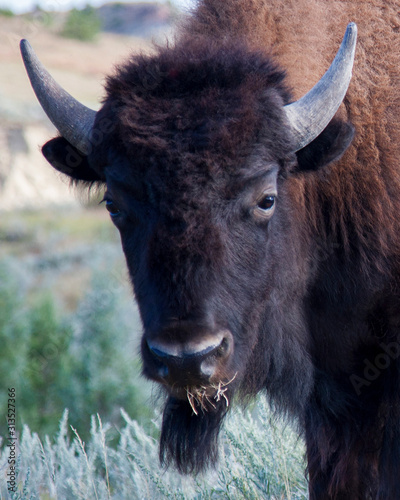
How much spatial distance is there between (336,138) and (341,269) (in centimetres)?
82

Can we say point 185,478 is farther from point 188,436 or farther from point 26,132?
point 26,132

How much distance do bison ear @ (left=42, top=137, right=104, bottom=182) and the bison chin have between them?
144cm

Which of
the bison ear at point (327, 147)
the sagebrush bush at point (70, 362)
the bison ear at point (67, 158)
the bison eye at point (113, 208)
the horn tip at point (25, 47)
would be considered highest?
the sagebrush bush at point (70, 362)

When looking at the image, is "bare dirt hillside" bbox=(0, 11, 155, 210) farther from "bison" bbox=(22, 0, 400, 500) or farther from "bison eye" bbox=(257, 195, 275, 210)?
"bison eye" bbox=(257, 195, 275, 210)

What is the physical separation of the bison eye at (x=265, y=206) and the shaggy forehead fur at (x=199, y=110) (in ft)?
0.61

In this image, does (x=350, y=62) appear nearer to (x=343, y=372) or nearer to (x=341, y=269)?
(x=341, y=269)

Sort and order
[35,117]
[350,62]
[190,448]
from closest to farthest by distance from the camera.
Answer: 1. [350,62]
2. [190,448]
3. [35,117]

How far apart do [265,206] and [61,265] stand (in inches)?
1006

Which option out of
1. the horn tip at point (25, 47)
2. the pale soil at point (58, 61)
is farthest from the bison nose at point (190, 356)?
the pale soil at point (58, 61)

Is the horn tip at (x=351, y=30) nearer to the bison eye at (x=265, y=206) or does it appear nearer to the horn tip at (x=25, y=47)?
the bison eye at (x=265, y=206)

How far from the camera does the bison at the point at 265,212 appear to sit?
3.05 m

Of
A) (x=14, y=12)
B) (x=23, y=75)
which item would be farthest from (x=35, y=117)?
(x=14, y=12)

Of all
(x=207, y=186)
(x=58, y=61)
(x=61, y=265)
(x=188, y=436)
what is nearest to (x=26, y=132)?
(x=61, y=265)

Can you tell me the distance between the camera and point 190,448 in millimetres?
4031
